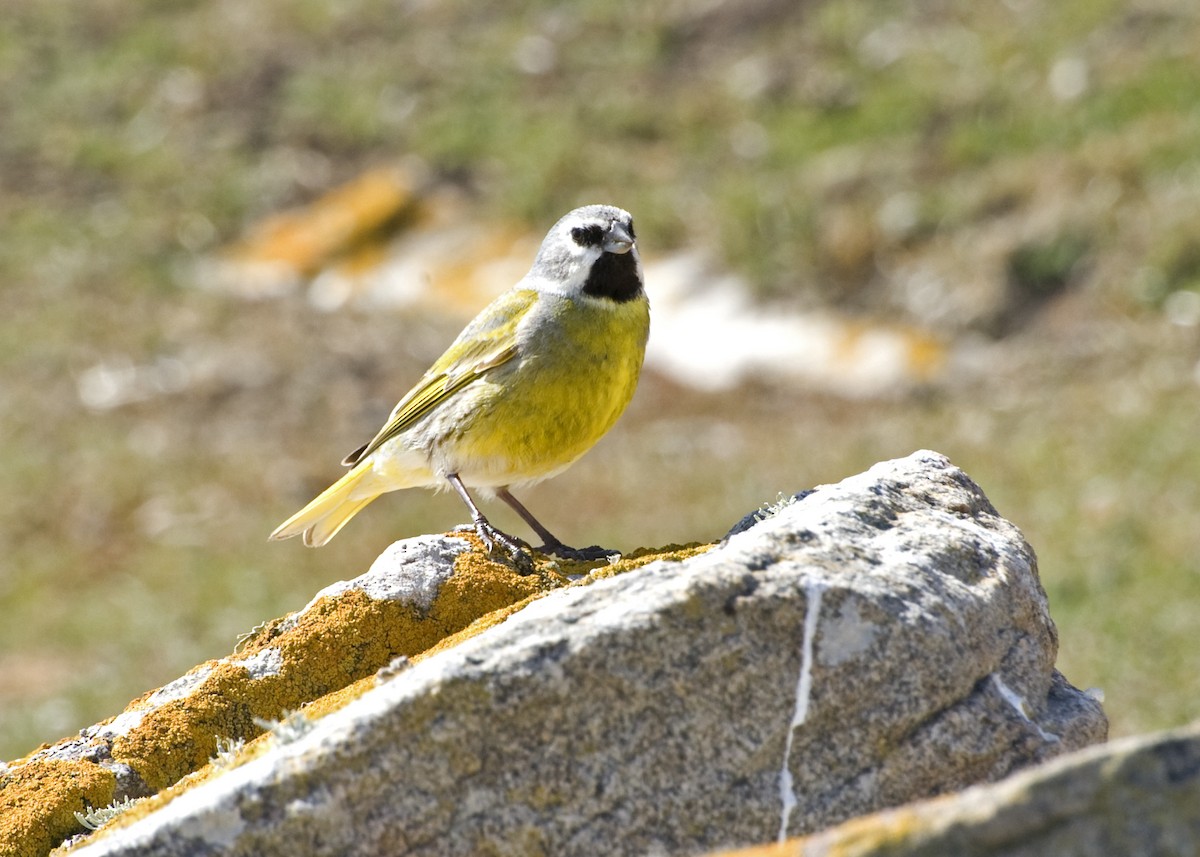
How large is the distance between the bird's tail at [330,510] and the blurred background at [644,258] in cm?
514

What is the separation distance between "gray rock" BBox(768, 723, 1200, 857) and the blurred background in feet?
22.9

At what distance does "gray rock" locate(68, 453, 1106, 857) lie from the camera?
13.9 ft

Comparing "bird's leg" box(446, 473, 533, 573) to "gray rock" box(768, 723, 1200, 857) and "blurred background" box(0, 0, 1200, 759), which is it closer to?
"gray rock" box(768, 723, 1200, 857)

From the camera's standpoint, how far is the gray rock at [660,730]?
425 cm

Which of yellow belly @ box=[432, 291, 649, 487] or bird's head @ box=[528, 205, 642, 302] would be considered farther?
bird's head @ box=[528, 205, 642, 302]

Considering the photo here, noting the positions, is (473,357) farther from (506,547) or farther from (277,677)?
(277,677)

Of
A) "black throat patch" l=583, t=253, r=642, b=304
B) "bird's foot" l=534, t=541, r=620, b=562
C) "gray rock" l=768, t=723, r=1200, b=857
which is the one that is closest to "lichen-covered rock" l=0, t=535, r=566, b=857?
"bird's foot" l=534, t=541, r=620, b=562

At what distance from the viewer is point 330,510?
7.95 metres

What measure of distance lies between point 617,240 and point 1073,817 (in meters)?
4.12

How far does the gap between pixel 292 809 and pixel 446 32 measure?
3012 centimetres

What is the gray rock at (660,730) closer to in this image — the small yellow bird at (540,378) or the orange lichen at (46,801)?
the orange lichen at (46,801)

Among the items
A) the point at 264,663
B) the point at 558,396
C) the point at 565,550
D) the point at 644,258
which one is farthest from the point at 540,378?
the point at 644,258

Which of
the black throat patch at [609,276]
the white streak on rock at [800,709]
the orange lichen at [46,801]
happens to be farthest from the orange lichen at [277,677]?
the black throat patch at [609,276]

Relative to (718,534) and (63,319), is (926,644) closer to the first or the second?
(718,534)
